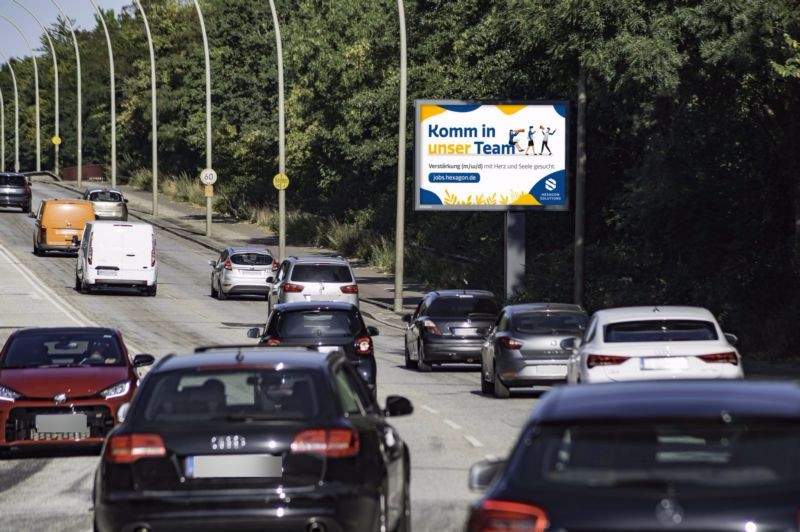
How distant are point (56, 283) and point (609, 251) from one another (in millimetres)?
17947

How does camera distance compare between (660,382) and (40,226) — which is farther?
(40,226)

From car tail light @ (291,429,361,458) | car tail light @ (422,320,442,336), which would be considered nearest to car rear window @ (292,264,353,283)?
car tail light @ (422,320,442,336)

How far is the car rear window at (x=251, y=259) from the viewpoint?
45812 mm

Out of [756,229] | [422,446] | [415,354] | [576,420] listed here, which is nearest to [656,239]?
[756,229]

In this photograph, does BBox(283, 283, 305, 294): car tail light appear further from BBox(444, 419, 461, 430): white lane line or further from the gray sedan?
BBox(444, 419, 461, 430): white lane line

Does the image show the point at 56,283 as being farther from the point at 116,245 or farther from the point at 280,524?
the point at 280,524

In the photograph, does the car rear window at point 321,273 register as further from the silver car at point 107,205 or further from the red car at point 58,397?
the silver car at point 107,205

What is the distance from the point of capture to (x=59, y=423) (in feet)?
54.2

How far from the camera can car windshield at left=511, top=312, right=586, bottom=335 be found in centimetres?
2277

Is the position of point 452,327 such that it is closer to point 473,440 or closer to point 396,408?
point 473,440

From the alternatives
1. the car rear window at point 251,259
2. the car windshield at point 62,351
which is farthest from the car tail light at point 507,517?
the car rear window at point 251,259

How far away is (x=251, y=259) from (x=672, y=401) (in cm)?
4014

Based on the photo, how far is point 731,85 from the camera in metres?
31.1

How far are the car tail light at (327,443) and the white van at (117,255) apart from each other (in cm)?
3537
